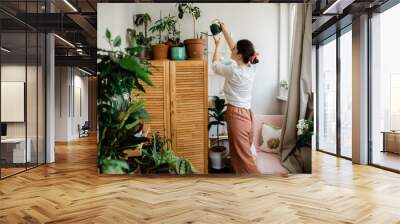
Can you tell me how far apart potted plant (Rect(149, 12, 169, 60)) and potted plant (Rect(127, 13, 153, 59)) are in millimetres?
82

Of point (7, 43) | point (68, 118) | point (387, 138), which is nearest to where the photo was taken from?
point (7, 43)

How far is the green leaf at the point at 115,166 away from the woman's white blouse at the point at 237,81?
161 centimetres

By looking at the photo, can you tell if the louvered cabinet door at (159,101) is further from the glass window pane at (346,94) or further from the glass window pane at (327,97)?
the glass window pane at (327,97)

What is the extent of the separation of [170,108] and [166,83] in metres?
0.33

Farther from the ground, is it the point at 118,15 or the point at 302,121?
the point at 118,15

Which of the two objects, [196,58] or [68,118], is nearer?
[196,58]

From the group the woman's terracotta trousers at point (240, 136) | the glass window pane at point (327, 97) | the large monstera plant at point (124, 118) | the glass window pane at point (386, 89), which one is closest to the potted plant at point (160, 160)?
the large monstera plant at point (124, 118)

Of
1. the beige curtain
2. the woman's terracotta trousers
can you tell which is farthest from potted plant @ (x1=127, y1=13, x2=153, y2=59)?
the beige curtain

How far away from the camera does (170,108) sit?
494 centimetres

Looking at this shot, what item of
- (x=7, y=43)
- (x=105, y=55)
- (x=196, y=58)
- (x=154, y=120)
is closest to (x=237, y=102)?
(x=196, y=58)

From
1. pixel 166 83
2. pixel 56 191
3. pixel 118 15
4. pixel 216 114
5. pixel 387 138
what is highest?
pixel 118 15

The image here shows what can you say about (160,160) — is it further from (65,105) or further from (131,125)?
(65,105)

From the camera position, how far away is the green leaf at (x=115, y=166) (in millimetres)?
4922

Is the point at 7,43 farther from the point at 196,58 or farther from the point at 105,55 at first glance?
the point at 196,58
